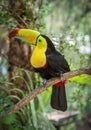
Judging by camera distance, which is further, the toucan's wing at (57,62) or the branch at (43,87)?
the toucan's wing at (57,62)

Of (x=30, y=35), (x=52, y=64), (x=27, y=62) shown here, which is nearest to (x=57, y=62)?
(x=52, y=64)

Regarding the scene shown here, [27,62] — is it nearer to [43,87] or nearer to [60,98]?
[60,98]

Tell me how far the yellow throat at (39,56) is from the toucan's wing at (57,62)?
0.12 ft

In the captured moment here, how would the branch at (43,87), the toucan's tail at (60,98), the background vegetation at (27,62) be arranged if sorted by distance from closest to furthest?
1. the branch at (43,87)
2. the toucan's tail at (60,98)
3. the background vegetation at (27,62)

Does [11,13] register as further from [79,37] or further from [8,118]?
[8,118]

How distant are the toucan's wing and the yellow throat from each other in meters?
0.04

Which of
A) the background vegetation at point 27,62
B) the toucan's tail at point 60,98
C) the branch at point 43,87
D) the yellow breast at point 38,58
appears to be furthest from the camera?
the background vegetation at point 27,62

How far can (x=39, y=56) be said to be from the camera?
6.33 feet

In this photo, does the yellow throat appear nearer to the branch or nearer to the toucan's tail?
the branch

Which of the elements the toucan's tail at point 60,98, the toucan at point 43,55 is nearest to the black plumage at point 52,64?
the toucan at point 43,55

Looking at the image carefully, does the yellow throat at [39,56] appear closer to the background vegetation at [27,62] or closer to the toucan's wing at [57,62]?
the toucan's wing at [57,62]

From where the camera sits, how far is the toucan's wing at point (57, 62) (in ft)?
6.48

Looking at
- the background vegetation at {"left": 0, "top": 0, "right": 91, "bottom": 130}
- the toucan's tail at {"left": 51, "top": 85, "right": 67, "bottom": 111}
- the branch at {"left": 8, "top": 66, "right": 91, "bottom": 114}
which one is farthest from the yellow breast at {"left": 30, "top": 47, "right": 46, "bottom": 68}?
the background vegetation at {"left": 0, "top": 0, "right": 91, "bottom": 130}

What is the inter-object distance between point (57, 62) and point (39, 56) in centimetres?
12
